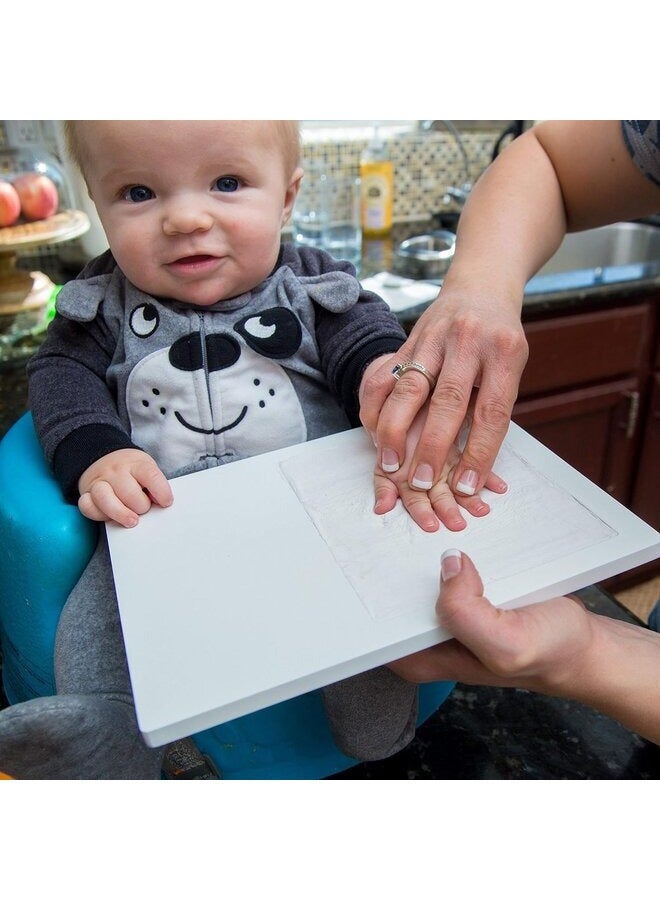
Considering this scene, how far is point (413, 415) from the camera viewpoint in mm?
633

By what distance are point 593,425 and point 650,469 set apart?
213 mm

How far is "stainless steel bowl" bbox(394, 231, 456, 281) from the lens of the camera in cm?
146

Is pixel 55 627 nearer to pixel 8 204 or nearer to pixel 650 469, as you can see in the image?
pixel 8 204

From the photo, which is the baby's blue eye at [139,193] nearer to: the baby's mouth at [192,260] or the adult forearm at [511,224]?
the baby's mouth at [192,260]

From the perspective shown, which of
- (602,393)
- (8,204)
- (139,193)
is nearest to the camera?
(139,193)

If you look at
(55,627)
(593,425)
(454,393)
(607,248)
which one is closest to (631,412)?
(593,425)

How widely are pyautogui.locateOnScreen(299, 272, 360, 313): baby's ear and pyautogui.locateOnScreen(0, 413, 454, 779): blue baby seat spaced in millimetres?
378

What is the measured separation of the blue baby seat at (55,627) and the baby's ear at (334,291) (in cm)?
38

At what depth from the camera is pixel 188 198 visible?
708 mm

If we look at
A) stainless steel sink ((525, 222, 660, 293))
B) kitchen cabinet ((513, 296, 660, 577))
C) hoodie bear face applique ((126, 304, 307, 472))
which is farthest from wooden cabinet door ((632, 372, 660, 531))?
hoodie bear face applique ((126, 304, 307, 472))

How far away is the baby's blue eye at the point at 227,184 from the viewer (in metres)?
0.73

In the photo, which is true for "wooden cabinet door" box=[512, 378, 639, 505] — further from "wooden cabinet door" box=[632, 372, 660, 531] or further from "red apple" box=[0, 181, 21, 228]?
"red apple" box=[0, 181, 21, 228]

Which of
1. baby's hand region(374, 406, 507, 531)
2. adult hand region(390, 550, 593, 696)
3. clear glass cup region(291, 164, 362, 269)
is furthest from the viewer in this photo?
clear glass cup region(291, 164, 362, 269)

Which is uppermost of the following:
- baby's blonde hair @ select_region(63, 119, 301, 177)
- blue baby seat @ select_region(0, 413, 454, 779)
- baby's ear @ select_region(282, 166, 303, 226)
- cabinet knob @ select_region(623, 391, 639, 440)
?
baby's blonde hair @ select_region(63, 119, 301, 177)
